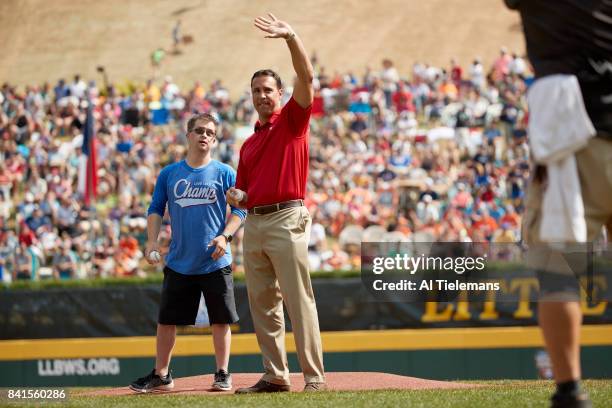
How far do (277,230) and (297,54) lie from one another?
1.15 metres

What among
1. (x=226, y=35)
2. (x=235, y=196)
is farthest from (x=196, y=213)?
(x=226, y=35)

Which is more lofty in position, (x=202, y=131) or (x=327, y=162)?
(x=327, y=162)

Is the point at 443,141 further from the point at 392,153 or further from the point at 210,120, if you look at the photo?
the point at 210,120

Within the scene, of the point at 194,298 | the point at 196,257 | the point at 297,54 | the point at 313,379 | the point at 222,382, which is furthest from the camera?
the point at 194,298

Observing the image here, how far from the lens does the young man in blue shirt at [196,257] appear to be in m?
7.38

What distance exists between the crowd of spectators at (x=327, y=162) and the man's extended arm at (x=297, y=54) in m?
11.1

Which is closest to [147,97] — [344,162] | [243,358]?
[344,162]

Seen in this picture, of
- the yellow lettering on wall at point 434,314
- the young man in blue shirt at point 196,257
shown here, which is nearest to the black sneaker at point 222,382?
the young man in blue shirt at point 196,257

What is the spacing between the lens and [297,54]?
252 inches

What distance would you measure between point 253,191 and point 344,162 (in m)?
17.1

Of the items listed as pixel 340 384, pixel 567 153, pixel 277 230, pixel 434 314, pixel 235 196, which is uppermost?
pixel 567 153

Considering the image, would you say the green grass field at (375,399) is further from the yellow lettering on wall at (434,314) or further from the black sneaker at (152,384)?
the yellow lettering on wall at (434,314)

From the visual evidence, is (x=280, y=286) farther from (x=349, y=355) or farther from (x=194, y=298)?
(x=349, y=355)

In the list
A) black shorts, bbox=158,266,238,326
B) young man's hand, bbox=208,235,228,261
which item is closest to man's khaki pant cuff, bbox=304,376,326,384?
black shorts, bbox=158,266,238,326
